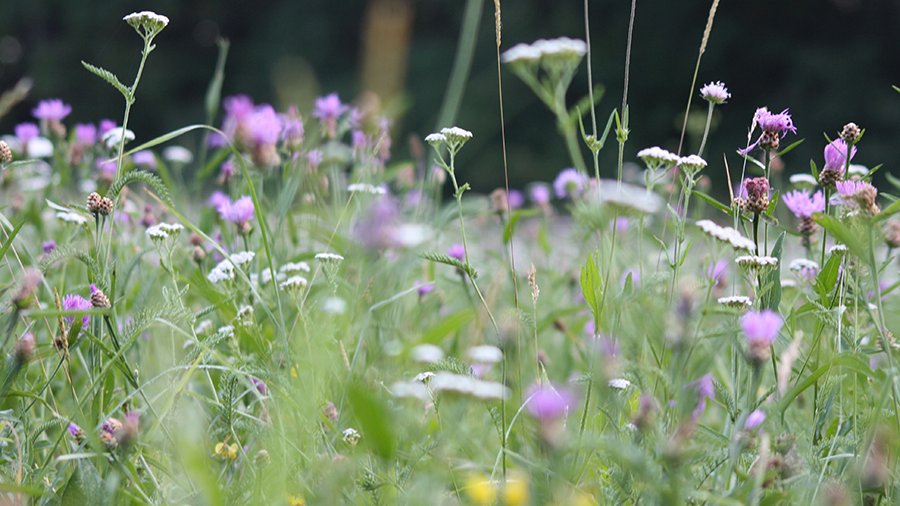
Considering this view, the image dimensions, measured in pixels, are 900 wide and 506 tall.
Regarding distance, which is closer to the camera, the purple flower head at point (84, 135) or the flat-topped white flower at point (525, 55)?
the flat-topped white flower at point (525, 55)

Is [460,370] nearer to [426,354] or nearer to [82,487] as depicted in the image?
[426,354]

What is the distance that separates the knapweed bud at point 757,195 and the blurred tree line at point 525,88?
4.48 metres

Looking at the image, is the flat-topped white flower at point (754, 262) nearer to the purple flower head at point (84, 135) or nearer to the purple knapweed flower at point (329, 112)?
the purple knapweed flower at point (329, 112)

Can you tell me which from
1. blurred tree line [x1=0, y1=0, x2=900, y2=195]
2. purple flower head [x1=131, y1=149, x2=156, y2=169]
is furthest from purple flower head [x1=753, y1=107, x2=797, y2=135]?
blurred tree line [x1=0, y1=0, x2=900, y2=195]

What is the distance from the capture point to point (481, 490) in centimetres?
61

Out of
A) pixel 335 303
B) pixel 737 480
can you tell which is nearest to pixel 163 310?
pixel 335 303

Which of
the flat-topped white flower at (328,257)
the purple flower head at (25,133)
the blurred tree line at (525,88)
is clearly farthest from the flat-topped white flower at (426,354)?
the blurred tree line at (525,88)

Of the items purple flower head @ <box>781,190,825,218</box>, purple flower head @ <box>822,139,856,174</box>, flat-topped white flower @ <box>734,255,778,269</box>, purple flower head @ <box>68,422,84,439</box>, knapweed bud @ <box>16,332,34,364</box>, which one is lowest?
purple flower head @ <box>68,422,84,439</box>

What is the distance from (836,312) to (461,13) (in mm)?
7570

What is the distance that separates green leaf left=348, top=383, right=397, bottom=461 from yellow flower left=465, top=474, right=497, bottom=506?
13 centimetres

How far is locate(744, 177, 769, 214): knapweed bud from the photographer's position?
0.78 m

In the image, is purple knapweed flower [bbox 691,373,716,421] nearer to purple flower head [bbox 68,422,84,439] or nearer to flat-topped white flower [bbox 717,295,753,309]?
flat-topped white flower [bbox 717,295,753,309]

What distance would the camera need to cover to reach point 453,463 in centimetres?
75

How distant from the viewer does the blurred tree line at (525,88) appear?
661 cm
